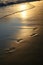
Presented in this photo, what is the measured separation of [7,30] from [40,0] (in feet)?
10.5

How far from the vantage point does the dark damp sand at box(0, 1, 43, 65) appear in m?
2.69

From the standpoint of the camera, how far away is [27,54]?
Result: 9.48 ft

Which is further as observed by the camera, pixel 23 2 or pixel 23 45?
pixel 23 2

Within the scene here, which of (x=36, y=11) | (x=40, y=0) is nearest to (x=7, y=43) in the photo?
(x=36, y=11)

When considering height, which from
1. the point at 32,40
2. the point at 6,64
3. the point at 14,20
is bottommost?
the point at 6,64

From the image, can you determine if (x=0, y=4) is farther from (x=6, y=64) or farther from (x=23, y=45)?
(x=6, y=64)

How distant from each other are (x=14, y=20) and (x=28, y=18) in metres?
0.30

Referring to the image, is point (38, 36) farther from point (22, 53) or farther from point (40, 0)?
point (40, 0)

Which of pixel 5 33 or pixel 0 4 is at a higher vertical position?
pixel 0 4

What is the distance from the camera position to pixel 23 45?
320 cm

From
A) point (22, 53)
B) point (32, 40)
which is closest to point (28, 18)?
point (32, 40)

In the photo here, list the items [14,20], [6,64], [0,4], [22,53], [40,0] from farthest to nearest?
[40,0] < [0,4] < [14,20] < [22,53] < [6,64]

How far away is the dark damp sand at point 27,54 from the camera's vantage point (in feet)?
8.82

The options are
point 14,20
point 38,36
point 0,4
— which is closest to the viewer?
point 38,36
